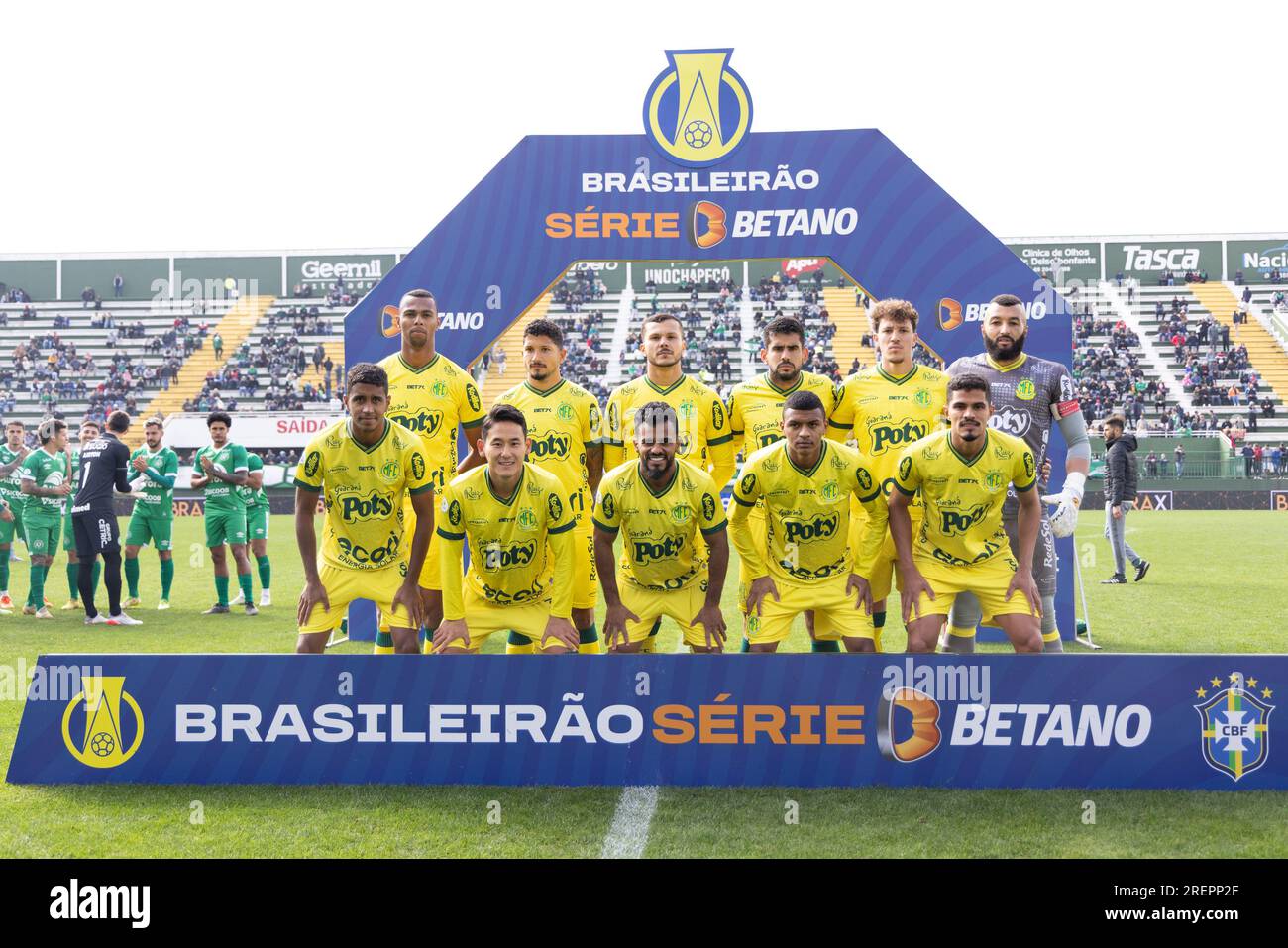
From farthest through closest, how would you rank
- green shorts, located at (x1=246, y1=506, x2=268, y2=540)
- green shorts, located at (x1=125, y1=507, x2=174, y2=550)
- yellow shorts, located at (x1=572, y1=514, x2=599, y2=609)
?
green shorts, located at (x1=125, y1=507, x2=174, y2=550), green shorts, located at (x1=246, y1=506, x2=268, y2=540), yellow shorts, located at (x1=572, y1=514, x2=599, y2=609)

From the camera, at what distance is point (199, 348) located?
4791cm

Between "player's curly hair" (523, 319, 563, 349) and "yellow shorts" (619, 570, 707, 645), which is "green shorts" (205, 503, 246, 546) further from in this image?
"yellow shorts" (619, 570, 707, 645)

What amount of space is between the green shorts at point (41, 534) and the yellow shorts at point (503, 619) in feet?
26.3

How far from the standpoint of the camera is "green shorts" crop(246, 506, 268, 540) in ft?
37.0

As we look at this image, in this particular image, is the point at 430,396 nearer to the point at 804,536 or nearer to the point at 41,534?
the point at 804,536

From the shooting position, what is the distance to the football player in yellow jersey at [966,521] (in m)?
5.47

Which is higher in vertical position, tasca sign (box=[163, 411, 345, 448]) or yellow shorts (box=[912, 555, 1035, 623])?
tasca sign (box=[163, 411, 345, 448])

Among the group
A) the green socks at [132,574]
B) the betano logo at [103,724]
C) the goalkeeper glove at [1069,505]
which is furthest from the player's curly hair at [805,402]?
the green socks at [132,574]

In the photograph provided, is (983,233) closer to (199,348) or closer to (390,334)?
(390,334)

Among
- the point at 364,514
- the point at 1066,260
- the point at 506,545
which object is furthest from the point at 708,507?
the point at 1066,260

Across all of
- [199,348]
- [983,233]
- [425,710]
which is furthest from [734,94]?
[199,348]

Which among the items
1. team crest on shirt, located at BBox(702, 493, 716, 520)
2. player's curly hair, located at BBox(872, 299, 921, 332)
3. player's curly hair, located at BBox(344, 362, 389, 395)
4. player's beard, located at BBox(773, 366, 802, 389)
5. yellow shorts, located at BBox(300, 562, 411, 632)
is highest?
player's curly hair, located at BBox(872, 299, 921, 332)

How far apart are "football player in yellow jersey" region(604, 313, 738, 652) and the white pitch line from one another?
7.60 feet

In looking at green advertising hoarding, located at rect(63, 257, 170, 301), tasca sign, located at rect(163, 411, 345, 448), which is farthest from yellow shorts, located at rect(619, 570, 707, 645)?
green advertising hoarding, located at rect(63, 257, 170, 301)
